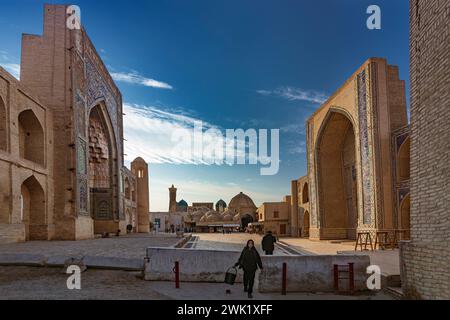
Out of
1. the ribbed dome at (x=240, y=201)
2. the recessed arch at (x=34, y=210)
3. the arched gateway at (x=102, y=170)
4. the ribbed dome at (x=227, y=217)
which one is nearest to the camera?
the recessed arch at (x=34, y=210)

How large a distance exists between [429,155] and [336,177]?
64.4 feet

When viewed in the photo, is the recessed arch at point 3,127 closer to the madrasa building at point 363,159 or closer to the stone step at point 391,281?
the stone step at point 391,281

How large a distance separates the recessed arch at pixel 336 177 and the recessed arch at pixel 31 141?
16670mm

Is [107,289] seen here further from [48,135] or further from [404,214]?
[48,135]

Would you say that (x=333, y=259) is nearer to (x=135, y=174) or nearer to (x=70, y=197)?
(x=70, y=197)

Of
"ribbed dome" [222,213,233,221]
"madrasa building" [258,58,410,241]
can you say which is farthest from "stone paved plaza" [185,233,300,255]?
"ribbed dome" [222,213,233,221]

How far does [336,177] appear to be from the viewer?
1030 inches

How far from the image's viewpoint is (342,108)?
882 inches

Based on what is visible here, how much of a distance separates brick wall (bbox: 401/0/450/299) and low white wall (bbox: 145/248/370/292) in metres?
1.30

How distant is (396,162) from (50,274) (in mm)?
15357

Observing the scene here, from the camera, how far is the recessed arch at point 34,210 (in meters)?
19.3

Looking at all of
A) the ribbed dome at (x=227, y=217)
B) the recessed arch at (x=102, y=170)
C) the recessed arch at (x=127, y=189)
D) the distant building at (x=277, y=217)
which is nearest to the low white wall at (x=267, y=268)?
the recessed arch at (x=102, y=170)

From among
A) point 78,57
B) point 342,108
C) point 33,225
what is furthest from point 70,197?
point 342,108

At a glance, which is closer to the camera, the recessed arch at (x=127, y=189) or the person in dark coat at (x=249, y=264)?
the person in dark coat at (x=249, y=264)
